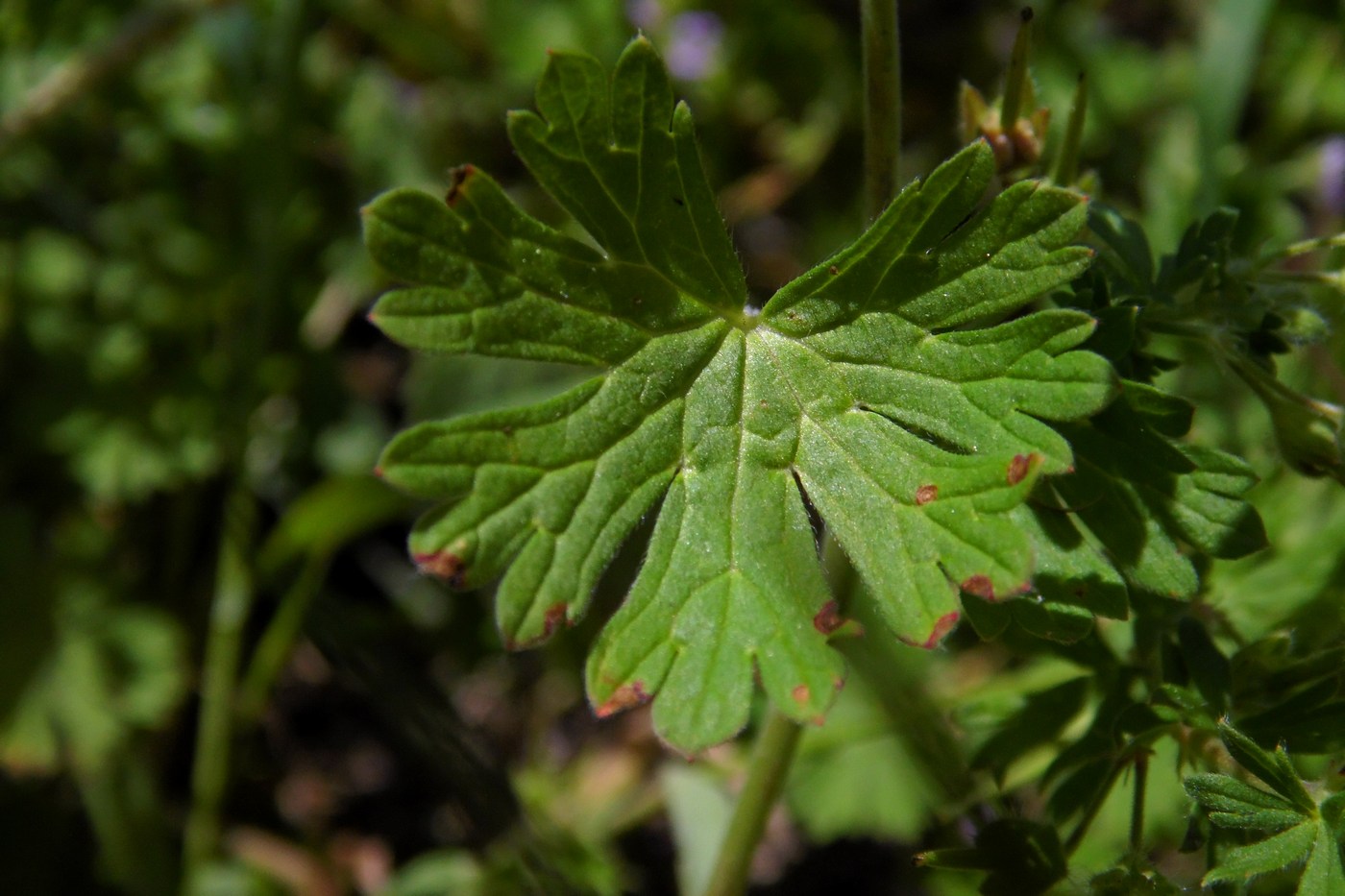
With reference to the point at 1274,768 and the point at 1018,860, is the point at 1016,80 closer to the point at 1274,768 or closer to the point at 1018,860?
the point at 1274,768

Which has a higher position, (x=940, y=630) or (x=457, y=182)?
(x=457, y=182)

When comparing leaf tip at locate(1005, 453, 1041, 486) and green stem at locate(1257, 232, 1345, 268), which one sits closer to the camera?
leaf tip at locate(1005, 453, 1041, 486)

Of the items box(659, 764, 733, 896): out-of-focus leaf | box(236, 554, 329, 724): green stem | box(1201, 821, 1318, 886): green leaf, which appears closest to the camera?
box(1201, 821, 1318, 886): green leaf

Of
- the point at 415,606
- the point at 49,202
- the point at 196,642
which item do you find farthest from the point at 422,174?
the point at 196,642

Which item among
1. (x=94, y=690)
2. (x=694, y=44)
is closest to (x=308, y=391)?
(x=94, y=690)

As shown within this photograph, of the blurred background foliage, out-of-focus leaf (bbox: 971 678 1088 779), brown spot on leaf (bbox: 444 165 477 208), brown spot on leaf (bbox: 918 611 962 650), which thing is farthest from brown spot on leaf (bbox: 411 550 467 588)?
the blurred background foliage

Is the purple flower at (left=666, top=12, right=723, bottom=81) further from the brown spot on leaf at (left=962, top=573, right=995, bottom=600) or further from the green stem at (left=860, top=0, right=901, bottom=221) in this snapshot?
the brown spot on leaf at (left=962, top=573, right=995, bottom=600)

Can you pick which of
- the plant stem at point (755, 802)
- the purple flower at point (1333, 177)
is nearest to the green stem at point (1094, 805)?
the plant stem at point (755, 802)
